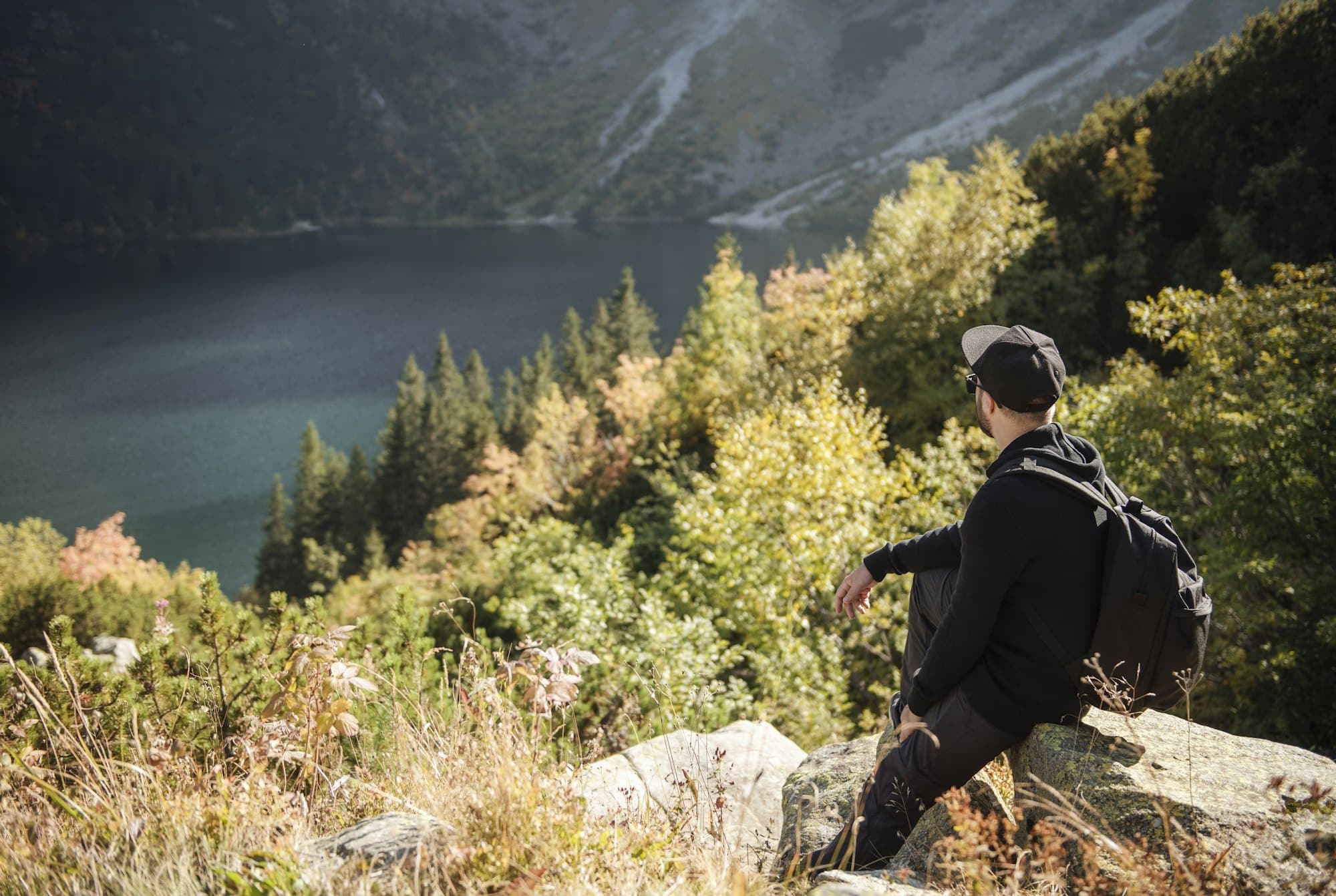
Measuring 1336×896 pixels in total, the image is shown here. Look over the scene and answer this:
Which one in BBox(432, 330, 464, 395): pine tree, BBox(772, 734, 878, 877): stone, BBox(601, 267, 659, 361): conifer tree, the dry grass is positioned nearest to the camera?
the dry grass

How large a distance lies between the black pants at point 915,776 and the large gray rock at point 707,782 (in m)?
0.32

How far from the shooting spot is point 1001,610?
8.62ft

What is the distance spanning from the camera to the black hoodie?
8.04 ft

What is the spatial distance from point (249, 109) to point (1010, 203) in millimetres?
219833

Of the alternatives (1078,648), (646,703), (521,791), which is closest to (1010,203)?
(646,703)

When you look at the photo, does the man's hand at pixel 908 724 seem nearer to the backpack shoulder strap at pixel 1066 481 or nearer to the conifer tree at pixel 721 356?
the backpack shoulder strap at pixel 1066 481

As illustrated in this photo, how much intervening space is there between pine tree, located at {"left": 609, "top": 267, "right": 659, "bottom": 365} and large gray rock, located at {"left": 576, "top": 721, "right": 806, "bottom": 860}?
47.7 m

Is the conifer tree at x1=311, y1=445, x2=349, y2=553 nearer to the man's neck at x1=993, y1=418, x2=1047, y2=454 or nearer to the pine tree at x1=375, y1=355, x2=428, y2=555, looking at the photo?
the pine tree at x1=375, y1=355, x2=428, y2=555

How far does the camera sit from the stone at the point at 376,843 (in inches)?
83.7

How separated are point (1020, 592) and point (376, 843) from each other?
208 centimetres

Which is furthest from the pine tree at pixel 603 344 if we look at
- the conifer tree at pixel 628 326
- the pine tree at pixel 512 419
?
the pine tree at pixel 512 419

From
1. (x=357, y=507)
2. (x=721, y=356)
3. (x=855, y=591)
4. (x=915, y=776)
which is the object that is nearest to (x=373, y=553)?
(x=357, y=507)

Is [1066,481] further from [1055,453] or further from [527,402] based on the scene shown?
[527,402]

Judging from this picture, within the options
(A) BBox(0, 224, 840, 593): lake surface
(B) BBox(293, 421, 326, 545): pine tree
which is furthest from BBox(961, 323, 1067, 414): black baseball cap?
(B) BBox(293, 421, 326, 545): pine tree
